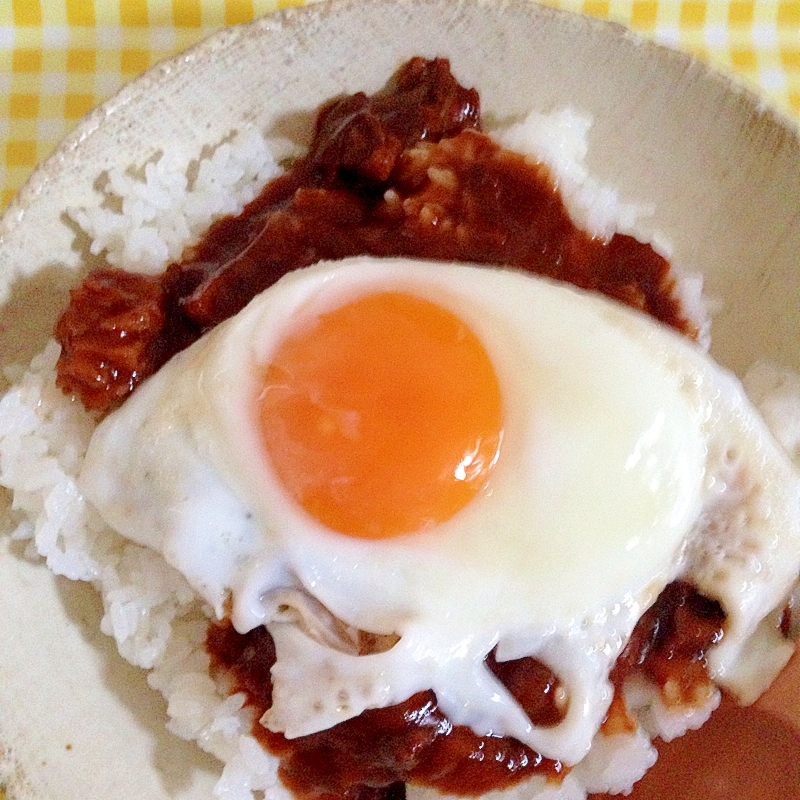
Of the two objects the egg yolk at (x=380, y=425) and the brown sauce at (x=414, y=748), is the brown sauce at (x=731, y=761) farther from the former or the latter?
the egg yolk at (x=380, y=425)

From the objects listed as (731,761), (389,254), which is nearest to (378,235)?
(389,254)

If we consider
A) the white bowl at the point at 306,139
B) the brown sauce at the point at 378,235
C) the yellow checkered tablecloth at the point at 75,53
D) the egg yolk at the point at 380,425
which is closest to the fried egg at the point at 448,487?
the egg yolk at the point at 380,425

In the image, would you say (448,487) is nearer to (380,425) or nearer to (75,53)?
(380,425)

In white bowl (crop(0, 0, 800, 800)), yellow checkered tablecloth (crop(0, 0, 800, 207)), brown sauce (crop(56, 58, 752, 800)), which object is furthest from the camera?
yellow checkered tablecloth (crop(0, 0, 800, 207))

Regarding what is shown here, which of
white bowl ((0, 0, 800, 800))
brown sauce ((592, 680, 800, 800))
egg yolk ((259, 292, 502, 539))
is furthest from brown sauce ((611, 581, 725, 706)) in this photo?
white bowl ((0, 0, 800, 800))

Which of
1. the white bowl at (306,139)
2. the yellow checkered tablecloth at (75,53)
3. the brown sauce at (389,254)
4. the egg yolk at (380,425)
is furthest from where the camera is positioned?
the yellow checkered tablecloth at (75,53)

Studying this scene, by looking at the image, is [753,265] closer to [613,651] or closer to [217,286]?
[613,651]

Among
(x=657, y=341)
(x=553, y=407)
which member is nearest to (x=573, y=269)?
(x=657, y=341)

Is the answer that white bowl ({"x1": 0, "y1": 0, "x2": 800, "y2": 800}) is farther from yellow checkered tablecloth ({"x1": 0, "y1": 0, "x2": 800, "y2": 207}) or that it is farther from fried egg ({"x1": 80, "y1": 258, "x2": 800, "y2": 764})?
yellow checkered tablecloth ({"x1": 0, "y1": 0, "x2": 800, "y2": 207})
